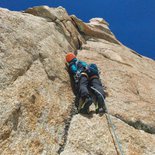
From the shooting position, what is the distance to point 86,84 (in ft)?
43.1

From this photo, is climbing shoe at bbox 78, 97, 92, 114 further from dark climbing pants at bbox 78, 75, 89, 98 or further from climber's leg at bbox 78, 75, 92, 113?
dark climbing pants at bbox 78, 75, 89, 98

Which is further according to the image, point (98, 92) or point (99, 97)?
point (98, 92)

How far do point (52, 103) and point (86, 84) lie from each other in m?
2.10

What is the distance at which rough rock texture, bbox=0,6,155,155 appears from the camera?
9.72 m

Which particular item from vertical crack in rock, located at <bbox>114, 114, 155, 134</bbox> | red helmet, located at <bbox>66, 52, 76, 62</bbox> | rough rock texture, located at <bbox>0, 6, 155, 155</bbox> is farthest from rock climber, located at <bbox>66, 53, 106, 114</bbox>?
vertical crack in rock, located at <bbox>114, 114, 155, 134</bbox>

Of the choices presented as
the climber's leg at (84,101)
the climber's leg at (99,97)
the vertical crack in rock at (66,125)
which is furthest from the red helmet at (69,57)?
the vertical crack in rock at (66,125)

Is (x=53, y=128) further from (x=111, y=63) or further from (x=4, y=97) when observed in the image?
(x=111, y=63)

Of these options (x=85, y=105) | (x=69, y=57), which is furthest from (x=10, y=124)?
(x=69, y=57)

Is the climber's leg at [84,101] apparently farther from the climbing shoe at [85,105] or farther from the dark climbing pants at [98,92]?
the dark climbing pants at [98,92]

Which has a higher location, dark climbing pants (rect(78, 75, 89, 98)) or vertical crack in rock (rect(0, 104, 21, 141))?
dark climbing pants (rect(78, 75, 89, 98))

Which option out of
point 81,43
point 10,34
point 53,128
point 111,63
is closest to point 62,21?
point 81,43

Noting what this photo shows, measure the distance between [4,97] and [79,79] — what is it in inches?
173

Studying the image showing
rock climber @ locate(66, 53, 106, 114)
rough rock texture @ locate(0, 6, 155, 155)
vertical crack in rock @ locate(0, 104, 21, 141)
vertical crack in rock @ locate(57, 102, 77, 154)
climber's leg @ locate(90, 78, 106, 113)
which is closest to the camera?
vertical crack in rock @ locate(0, 104, 21, 141)

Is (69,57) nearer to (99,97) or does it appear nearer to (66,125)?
(99,97)
